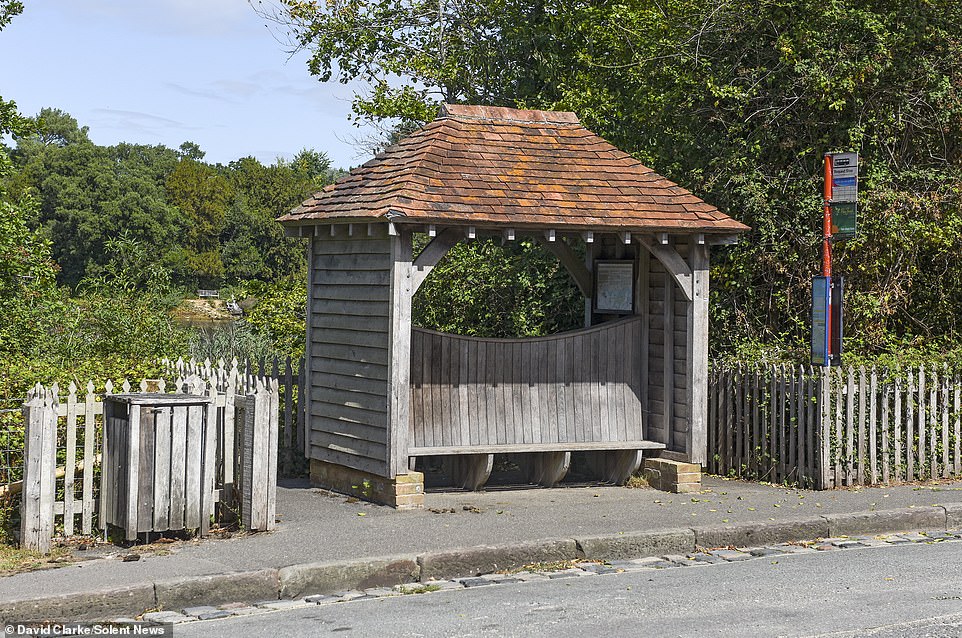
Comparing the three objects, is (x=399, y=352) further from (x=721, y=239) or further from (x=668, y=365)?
(x=721, y=239)

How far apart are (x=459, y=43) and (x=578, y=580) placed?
58.5 ft

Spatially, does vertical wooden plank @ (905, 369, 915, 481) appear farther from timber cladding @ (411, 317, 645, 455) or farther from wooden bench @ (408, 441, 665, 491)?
timber cladding @ (411, 317, 645, 455)

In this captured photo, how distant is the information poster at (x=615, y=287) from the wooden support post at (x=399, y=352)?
2.84m

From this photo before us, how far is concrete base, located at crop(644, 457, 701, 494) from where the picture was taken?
1118cm

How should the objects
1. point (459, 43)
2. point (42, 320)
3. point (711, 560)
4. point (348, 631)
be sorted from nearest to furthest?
point (348, 631), point (711, 560), point (42, 320), point (459, 43)

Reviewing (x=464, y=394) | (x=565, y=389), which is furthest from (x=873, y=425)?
(x=464, y=394)

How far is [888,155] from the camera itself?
14.2 meters

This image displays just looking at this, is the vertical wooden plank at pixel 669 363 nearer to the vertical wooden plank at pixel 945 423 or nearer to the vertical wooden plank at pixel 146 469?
the vertical wooden plank at pixel 945 423

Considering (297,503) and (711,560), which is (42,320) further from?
(711,560)

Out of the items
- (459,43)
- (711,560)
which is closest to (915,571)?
(711,560)

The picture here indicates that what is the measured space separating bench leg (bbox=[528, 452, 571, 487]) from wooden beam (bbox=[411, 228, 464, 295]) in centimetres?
247

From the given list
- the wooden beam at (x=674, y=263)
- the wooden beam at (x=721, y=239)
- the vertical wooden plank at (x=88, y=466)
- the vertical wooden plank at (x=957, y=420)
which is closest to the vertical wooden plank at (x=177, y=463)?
the vertical wooden plank at (x=88, y=466)

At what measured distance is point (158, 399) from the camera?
8.38 meters

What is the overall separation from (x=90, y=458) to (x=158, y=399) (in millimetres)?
634
